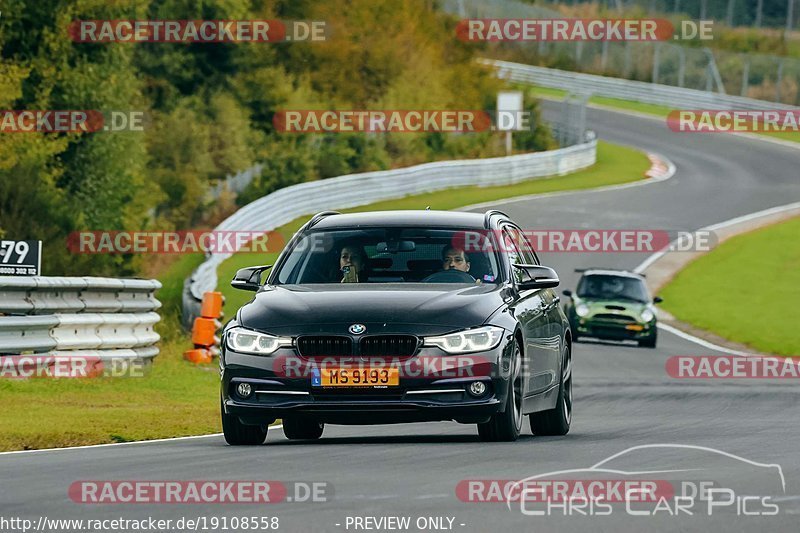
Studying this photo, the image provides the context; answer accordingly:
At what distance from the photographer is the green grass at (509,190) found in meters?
38.0

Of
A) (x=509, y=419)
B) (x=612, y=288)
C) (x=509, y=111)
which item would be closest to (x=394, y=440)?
(x=509, y=419)

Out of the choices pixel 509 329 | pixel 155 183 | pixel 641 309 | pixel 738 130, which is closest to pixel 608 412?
pixel 509 329

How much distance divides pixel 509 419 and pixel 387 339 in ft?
3.52

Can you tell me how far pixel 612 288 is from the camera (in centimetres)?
3123

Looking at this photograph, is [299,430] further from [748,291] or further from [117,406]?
[748,291]

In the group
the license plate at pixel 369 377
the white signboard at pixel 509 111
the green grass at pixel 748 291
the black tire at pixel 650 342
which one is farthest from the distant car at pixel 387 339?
the white signboard at pixel 509 111

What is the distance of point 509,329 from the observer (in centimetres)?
1160

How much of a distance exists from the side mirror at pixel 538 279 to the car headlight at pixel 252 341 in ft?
6.58

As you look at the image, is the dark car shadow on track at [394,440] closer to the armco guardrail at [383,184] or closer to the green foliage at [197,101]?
the armco guardrail at [383,184]

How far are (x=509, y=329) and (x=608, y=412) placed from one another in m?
5.43

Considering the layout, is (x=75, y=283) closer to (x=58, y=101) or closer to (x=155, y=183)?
(x=58, y=101)

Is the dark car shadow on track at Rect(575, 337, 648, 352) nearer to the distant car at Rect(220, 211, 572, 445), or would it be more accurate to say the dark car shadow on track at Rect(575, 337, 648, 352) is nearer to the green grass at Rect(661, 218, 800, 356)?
the green grass at Rect(661, 218, 800, 356)

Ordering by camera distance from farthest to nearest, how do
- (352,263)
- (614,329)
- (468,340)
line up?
(614,329), (352,263), (468,340)

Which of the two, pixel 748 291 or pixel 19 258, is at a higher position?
pixel 19 258
